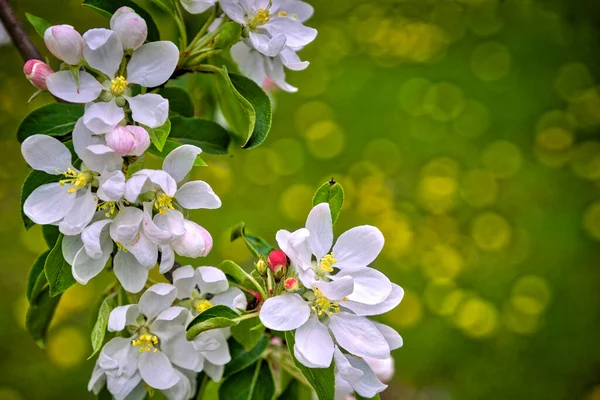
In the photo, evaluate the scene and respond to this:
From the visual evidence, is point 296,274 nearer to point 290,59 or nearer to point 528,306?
point 290,59

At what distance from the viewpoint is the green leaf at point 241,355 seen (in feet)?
3.32

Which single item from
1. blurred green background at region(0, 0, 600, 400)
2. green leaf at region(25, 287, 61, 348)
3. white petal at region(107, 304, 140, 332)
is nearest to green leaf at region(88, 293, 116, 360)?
white petal at region(107, 304, 140, 332)

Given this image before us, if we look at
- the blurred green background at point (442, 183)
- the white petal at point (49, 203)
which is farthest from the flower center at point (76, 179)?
the blurred green background at point (442, 183)

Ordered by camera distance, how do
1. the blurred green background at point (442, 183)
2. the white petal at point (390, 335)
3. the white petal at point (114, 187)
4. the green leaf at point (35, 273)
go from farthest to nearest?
the blurred green background at point (442, 183) < the green leaf at point (35, 273) < the white petal at point (390, 335) < the white petal at point (114, 187)

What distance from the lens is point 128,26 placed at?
0.81 m

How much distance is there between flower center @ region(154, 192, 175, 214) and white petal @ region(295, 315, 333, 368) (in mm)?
224

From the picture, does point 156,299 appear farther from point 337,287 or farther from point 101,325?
point 337,287

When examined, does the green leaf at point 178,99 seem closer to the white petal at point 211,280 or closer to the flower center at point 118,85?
the flower center at point 118,85

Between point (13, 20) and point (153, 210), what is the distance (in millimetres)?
435

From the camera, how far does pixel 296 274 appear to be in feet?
2.69

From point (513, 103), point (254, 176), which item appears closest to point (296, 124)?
point (254, 176)

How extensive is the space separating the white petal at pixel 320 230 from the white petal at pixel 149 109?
23 centimetres

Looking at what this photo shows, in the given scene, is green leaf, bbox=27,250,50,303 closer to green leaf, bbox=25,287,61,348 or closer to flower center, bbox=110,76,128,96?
green leaf, bbox=25,287,61,348

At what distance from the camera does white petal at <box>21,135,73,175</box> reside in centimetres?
83
